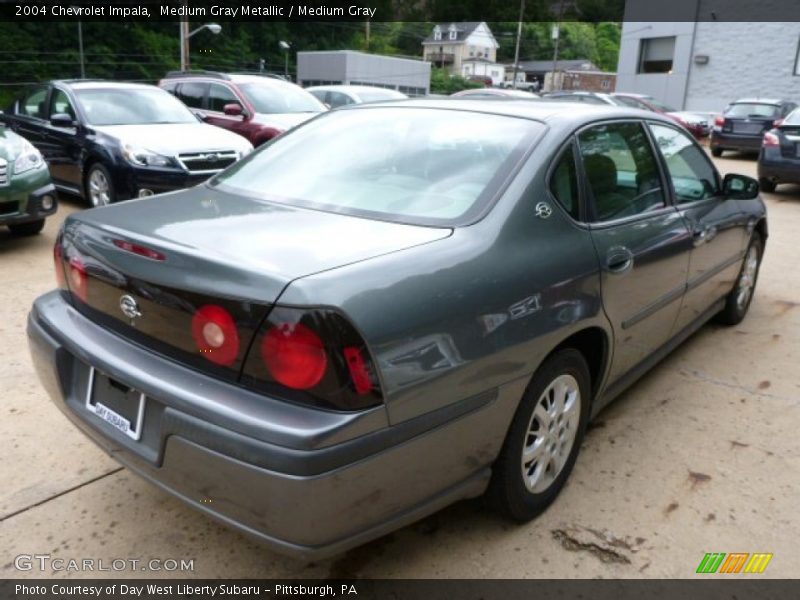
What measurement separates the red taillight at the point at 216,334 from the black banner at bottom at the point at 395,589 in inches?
32.4

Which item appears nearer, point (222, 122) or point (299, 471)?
point (299, 471)

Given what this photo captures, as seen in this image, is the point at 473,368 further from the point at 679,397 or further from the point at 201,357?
the point at 679,397

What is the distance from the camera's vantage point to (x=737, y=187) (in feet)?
12.8

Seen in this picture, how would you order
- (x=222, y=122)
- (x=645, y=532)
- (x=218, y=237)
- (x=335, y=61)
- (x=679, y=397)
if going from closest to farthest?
(x=218, y=237)
(x=645, y=532)
(x=679, y=397)
(x=222, y=122)
(x=335, y=61)

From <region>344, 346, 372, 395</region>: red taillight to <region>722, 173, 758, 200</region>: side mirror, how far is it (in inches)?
117

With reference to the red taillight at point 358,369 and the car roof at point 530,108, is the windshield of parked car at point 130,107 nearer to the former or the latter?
the car roof at point 530,108

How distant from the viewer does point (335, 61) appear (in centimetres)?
4416

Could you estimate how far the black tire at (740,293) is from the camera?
4.56 metres

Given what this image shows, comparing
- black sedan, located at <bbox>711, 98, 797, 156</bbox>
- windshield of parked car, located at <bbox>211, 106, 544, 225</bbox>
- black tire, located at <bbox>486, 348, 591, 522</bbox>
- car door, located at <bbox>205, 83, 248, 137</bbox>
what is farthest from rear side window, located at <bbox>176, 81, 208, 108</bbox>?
black sedan, located at <bbox>711, 98, 797, 156</bbox>

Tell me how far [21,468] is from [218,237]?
1.49m

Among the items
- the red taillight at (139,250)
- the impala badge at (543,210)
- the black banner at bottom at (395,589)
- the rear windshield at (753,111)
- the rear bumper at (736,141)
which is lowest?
the black banner at bottom at (395,589)

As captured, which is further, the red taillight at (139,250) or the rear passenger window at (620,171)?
the rear passenger window at (620,171)

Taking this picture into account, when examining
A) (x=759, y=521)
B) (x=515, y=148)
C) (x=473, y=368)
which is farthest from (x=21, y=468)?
(x=759, y=521)

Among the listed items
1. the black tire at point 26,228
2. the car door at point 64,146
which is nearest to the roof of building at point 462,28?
the car door at point 64,146
